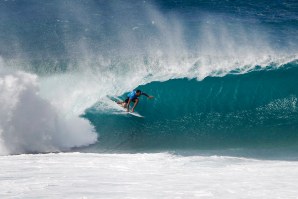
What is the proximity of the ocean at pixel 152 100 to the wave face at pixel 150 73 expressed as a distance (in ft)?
0.16

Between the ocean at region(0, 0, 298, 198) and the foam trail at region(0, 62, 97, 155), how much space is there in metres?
0.03

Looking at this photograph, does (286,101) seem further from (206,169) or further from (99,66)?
(99,66)

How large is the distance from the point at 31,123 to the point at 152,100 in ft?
14.0

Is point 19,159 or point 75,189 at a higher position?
point 75,189

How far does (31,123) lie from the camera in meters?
11.4

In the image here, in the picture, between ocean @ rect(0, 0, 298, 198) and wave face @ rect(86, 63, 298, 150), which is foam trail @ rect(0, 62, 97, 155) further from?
wave face @ rect(86, 63, 298, 150)

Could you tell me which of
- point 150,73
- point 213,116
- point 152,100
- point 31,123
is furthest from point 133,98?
point 31,123

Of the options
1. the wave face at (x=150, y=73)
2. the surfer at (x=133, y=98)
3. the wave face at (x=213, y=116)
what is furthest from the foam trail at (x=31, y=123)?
→ the surfer at (x=133, y=98)

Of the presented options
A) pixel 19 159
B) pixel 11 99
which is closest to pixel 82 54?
pixel 11 99

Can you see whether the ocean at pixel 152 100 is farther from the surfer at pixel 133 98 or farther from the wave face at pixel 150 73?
the surfer at pixel 133 98

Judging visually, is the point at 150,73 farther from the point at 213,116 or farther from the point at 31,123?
the point at 31,123

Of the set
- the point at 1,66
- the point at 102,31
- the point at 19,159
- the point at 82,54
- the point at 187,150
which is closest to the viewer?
the point at 19,159

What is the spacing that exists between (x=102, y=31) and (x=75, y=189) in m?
13.3

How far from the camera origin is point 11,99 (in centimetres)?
1169
